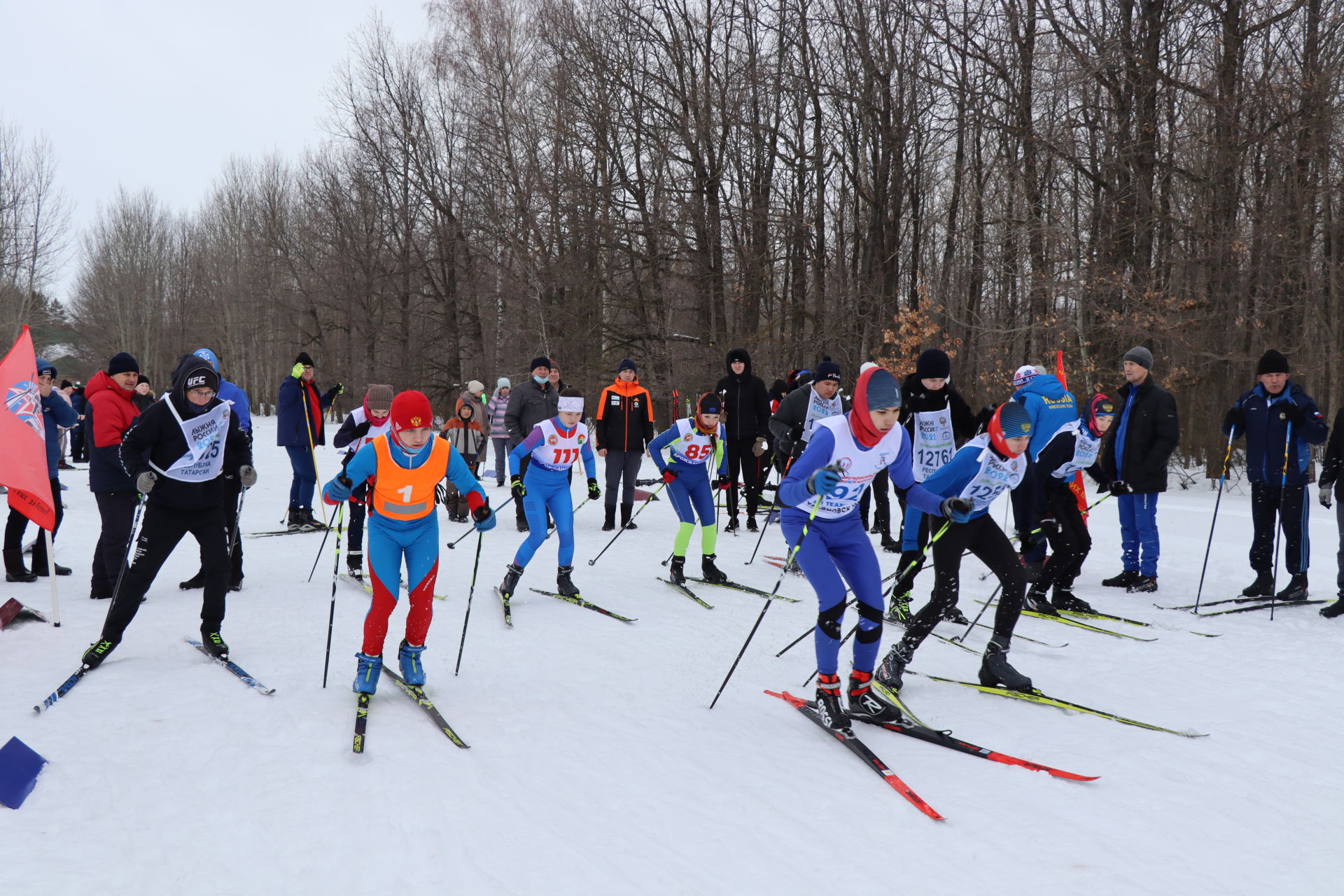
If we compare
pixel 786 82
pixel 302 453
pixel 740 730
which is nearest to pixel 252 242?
pixel 786 82

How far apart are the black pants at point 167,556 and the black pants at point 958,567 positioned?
4413mm

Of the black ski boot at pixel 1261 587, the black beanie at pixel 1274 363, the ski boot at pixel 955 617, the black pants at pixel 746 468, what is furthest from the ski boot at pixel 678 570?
the black beanie at pixel 1274 363

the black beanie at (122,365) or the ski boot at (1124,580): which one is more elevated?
the black beanie at (122,365)

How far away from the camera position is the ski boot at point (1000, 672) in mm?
5008

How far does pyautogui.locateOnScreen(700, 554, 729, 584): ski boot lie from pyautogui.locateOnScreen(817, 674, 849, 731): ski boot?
11.1 feet

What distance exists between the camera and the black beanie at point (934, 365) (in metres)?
6.79

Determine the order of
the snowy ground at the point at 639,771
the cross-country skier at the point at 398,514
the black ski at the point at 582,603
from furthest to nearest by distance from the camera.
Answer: the black ski at the point at 582,603 → the cross-country skier at the point at 398,514 → the snowy ground at the point at 639,771

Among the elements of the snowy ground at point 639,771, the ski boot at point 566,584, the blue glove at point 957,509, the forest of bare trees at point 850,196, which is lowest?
the snowy ground at point 639,771

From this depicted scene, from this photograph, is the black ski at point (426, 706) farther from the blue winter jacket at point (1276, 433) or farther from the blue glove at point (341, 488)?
the blue winter jacket at point (1276, 433)

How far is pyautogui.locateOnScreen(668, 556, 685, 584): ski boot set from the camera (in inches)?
309

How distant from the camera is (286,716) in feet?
14.7

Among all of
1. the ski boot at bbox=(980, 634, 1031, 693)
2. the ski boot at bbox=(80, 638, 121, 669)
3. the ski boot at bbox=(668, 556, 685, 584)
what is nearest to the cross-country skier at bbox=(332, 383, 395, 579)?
the ski boot at bbox=(80, 638, 121, 669)

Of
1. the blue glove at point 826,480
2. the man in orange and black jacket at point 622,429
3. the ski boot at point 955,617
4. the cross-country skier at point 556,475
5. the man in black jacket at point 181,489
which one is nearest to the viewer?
the blue glove at point 826,480

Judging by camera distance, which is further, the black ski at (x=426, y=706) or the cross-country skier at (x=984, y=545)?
the cross-country skier at (x=984, y=545)
